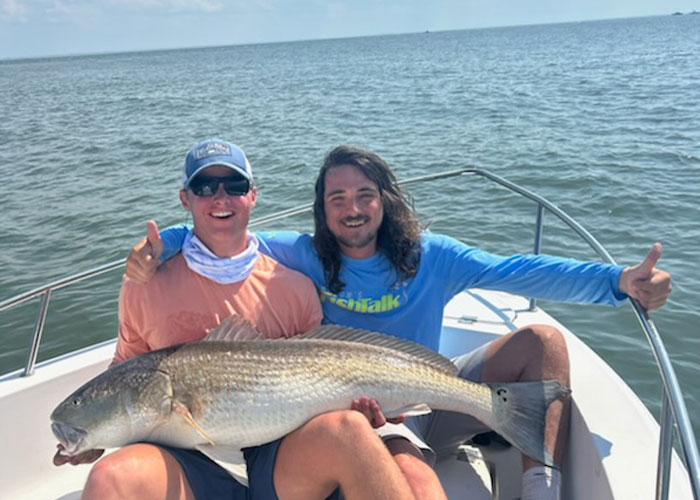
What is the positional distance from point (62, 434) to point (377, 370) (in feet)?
4.11

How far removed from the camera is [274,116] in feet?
71.5

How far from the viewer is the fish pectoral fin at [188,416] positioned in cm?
230

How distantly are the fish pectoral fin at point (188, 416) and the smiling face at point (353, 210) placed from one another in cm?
Result: 115

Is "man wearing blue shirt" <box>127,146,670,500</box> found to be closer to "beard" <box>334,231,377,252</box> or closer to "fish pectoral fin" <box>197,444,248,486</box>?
"beard" <box>334,231,377,252</box>

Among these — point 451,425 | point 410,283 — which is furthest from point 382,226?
point 451,425

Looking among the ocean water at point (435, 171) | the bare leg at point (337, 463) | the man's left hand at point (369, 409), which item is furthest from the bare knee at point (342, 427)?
the ocean water at point (435, 171)

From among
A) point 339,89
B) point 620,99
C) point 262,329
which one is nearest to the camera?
point 262,329

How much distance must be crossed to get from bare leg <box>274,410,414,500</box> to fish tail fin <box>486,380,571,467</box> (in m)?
0.65

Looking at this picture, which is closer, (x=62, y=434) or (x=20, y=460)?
(x=62, y=434)

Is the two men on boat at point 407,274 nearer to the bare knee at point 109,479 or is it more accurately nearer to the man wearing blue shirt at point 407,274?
the man wearing blue shirt at point 407,274

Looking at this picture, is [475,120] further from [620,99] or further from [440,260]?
[440,260]

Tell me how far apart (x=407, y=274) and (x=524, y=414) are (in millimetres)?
861

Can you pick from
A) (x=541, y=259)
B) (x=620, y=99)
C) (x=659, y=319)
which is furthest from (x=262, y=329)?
(x=620, y=99)

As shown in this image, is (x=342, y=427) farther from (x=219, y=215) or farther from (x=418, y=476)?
(x=219, y=215)
